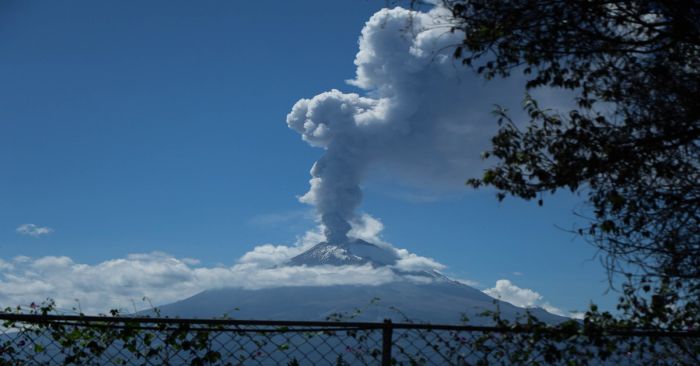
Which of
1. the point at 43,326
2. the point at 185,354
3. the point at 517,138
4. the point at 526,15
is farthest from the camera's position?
the point at 517,138

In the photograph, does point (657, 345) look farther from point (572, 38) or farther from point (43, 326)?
point (43, 326)

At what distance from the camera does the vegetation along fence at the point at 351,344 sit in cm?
497

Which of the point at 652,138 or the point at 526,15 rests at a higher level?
the point at 526,15

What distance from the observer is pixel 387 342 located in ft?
15.6

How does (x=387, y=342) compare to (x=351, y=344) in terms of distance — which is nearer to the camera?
(x=387, y=342)

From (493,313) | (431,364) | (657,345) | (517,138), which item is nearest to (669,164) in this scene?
(517,138)

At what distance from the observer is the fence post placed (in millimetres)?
4766

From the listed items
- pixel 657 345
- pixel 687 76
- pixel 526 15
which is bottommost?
pixel 657 345

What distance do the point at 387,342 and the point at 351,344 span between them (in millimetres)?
902

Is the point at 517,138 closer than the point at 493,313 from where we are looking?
No

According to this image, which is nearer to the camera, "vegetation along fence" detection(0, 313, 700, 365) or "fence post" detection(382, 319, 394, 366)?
"fence post" detection(382, 319, 394, 366)

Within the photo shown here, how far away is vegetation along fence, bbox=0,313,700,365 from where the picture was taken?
4973 mm

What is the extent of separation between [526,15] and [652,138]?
1.91 metres

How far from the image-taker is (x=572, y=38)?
21.4 feet
